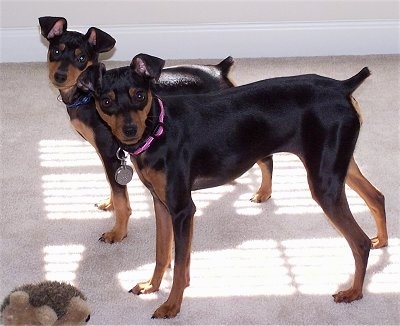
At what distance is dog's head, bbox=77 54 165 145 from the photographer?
2.82 m

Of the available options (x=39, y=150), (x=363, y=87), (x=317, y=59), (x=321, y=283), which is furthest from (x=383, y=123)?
(x=39, y=150)

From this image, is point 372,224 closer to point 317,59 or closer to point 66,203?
point 66,203

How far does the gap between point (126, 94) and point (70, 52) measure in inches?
28.0

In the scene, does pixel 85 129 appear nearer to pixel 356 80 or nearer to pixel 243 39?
pixel 356 80

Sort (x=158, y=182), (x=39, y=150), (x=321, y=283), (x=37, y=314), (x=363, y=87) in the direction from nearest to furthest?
(x=37, y=314)
(x=158, y=182)
(x=321, y=283)
(x=39, y=150)
(x=363, y=87)

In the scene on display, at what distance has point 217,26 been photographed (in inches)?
217

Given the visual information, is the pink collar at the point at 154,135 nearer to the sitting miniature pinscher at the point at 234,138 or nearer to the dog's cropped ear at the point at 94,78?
the sitting miniature pinscher at the point at 234,138

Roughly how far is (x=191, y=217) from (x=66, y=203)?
1.09 m

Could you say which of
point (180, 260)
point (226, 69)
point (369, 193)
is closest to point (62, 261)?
point (180, 260)

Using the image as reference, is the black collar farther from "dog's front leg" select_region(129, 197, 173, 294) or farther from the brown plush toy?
the brown plush toy

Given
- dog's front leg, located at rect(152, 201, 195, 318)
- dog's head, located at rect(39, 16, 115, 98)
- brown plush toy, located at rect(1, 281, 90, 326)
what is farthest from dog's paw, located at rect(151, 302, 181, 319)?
dog's head, located at rect(39, 16, 115, 98)

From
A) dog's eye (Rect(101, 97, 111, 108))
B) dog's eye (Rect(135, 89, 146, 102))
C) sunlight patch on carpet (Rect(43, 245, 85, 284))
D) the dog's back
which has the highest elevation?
dog's eye (Rect(135, 89, 146, 102))

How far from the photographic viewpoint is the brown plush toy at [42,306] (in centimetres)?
277

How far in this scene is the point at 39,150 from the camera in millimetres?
4379
